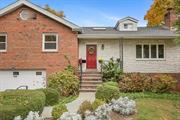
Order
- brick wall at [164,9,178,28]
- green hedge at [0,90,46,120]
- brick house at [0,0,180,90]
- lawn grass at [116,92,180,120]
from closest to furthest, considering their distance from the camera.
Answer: green hedge at [0,90,46,120]
lawn grass at [116,92,180,120]
brick house at [0,0,180,90]
brick wall at [164,9,178,28]

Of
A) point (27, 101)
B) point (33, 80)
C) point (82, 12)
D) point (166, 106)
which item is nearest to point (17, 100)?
point (27, 101)

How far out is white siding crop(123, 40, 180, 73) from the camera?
91.3ft

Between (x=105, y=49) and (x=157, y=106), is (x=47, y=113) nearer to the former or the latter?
(x=157, y=106)

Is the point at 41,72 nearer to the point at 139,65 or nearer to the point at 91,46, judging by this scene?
the point at 91,46

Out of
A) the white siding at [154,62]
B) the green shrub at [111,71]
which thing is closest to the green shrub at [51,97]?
the green shrub at [111,71]

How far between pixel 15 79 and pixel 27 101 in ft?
46.9

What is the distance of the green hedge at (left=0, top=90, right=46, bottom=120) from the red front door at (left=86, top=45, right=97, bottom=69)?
44.8ft

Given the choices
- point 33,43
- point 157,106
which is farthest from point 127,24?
point 157,106

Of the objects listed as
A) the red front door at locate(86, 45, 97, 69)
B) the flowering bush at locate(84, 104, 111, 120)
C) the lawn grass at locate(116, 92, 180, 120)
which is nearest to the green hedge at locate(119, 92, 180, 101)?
the lawn grass at locate(116, 92, 180, 120)

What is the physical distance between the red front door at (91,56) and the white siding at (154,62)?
7.65ft

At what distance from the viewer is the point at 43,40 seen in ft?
87.7

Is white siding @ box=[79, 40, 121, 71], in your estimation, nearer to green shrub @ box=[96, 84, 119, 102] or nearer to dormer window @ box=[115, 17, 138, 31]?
dormer window @ box=[115, 17, 138, 31]

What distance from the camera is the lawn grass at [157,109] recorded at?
1602 centimetres

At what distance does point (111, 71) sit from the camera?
1032 inches
